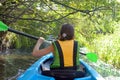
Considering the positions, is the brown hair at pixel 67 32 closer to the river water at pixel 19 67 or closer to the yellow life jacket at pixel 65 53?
the yellow life jacket at pixel 65 53

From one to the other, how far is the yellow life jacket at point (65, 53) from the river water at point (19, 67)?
10.9 feet

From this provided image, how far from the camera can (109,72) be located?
31.9ft

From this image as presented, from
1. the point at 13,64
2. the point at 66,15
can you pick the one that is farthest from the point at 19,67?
the point at 66,15

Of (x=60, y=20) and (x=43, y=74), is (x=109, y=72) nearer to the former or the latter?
(x=60, y=20)

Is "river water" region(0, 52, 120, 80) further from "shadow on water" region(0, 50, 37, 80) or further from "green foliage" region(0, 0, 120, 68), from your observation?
"green foliage" region(0, 0, 120, 68)

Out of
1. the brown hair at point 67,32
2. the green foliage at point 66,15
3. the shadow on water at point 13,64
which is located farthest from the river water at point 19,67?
the brown hair at point 67,32

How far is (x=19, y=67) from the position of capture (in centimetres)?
976

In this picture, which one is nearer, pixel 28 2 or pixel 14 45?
pixel 28 2

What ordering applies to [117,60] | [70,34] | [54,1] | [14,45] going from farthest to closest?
[14,45], [117,60], [54,1], [70,34]

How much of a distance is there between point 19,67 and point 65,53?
509 centimetres

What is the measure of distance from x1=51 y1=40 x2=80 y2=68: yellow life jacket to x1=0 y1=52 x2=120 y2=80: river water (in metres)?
3.33

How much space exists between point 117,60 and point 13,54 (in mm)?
4167

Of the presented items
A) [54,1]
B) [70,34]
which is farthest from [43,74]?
[54,1]

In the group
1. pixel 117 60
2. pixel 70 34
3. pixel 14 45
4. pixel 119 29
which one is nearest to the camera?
pixel 70 34
